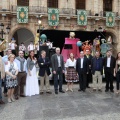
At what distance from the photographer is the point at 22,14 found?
2311cm

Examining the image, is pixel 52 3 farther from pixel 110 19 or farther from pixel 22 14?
pixel 110 19

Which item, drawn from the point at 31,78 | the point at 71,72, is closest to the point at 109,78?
the point at 71,72

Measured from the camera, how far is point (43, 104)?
7.18 metres

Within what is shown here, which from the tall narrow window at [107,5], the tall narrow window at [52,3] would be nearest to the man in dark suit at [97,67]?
the tall narrow window at [52,3]

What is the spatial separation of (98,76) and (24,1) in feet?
56.9

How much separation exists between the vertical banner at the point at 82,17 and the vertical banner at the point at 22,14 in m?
5.37

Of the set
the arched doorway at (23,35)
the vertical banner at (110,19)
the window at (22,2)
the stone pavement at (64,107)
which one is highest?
the window at (22,2)

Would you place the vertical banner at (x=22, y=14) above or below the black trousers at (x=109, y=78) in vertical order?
above

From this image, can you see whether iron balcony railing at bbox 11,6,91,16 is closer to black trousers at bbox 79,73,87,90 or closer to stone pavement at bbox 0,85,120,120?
black trousers at bbox 79,73,87,90

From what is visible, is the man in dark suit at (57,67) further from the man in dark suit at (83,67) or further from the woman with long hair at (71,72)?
the man in dark suit at (83,67)

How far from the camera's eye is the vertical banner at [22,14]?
75.3ft

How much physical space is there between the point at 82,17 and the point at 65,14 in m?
1.79

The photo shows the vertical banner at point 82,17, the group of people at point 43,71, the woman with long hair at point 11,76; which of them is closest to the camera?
the woman with long hair at point 11,76

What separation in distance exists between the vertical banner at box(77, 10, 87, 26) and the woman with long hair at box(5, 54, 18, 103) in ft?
57.6
